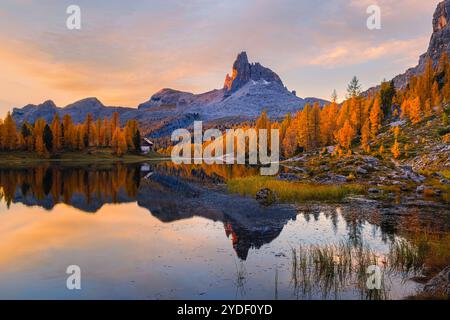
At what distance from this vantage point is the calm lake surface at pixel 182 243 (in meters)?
15.3

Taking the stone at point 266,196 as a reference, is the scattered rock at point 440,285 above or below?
below

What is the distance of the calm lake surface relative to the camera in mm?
15305

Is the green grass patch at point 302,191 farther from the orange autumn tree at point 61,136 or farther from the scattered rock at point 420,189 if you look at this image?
the orange autumn tree at point 61,136

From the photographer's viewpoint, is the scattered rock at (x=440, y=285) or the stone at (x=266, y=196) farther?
the stone at (x=266, y=196)

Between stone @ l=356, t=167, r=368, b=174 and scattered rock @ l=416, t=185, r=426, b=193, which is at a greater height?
stone @ l=356, t=167, r=368, b=174

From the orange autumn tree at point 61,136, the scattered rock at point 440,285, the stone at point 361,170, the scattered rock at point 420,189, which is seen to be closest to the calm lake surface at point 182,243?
the scattered rock at point 440,285

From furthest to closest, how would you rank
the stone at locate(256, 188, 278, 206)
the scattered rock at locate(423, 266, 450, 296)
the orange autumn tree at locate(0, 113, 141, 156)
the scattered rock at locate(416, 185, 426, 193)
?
the orange autumn tree at locate(0, 113, 141, 156) → the scattered rock at locate(416, 185, 426, 193) → the stone at locate(256, 188, 278, 206) → the scattered rock at locate(423, 266, 450, 296)

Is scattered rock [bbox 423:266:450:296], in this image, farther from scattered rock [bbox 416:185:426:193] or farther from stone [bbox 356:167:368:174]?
stone [bbox 356:167:368:174]

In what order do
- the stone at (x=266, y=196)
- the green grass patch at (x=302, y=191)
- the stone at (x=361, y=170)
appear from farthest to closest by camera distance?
the stone at (x=361, y=170) → the green grass patch at (x=302, y=191) → the stone at (x=266, y=196)

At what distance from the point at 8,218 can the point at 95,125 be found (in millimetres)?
122587

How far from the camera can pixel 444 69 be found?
12738 cm

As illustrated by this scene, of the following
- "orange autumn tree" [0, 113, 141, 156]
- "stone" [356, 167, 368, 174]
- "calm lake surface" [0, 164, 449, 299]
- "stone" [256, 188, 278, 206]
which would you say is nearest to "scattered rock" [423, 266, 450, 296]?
"calm lake surface" [0, 164, 449, 299]

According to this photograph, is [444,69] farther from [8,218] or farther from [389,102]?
[8,218]
